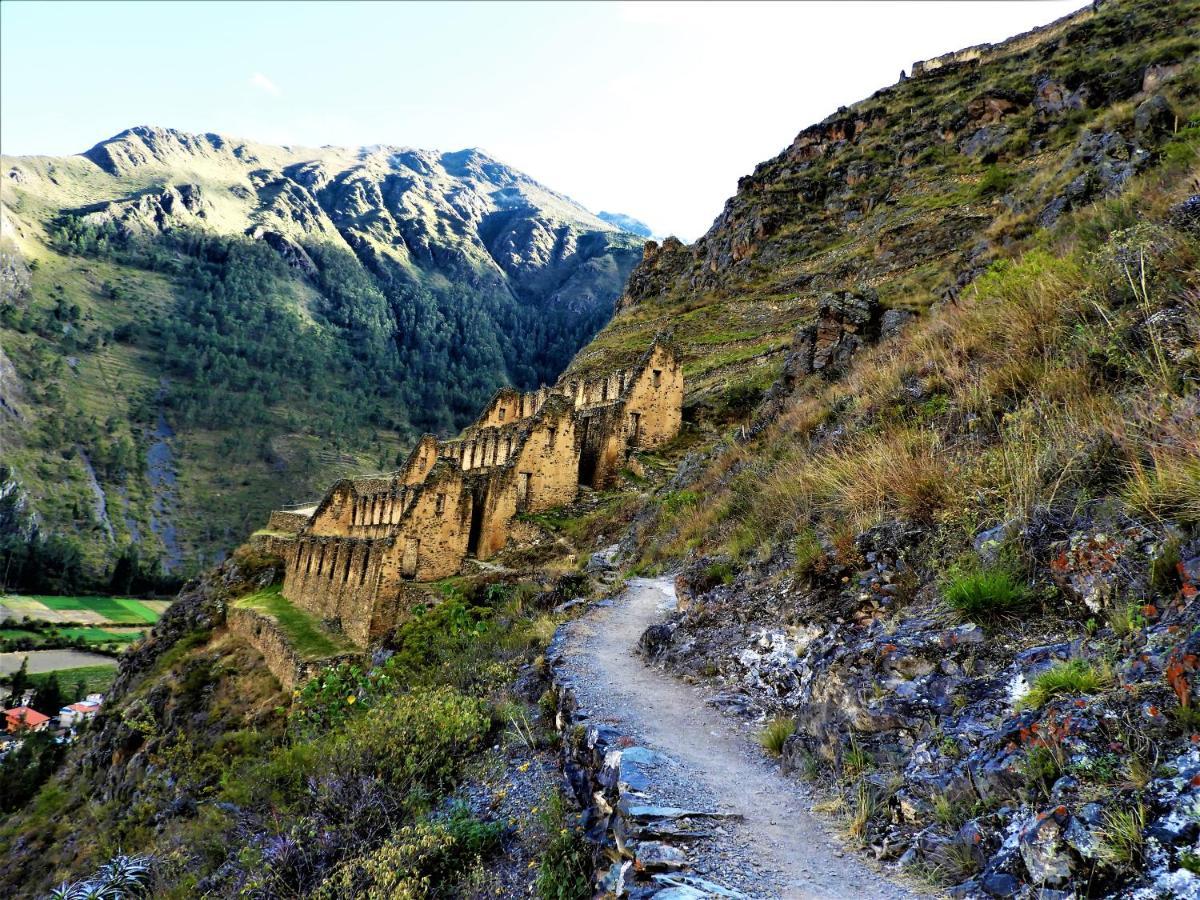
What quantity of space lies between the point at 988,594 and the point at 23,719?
49382 mm

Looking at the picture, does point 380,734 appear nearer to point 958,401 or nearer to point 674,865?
point 674,865

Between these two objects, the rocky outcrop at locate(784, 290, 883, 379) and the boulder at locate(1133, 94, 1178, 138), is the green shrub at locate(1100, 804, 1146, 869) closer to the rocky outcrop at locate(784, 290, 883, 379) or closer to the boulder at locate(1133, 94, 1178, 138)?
the rocky outcrop at locate(784, 290, 883, 379)

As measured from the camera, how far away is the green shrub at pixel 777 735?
15.9 feet

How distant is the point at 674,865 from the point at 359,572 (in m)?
17.5

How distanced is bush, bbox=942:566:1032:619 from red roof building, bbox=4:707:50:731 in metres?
48.1

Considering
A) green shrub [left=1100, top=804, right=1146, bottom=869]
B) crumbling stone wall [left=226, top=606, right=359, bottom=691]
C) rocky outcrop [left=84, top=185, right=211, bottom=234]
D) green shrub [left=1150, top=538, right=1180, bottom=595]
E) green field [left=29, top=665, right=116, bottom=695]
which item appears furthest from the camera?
rocky outcrop [left=84, top=185, right=211, bottom=234]

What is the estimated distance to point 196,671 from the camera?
74.4 ft

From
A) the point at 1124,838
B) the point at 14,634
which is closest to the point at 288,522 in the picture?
the point at 1124,838

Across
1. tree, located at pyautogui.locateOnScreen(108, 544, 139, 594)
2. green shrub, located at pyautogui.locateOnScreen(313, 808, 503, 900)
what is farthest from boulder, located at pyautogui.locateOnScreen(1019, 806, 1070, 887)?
tree, located at pyautogui.locateOnScreen(108, 544, 139, 594)

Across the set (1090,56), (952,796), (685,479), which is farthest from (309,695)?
(1090,56)

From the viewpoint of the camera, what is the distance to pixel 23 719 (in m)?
36.1

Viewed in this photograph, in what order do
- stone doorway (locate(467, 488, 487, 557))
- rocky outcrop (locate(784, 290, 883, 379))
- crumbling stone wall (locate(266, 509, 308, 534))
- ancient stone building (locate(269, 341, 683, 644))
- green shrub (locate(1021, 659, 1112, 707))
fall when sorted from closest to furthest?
1. green shrub (locate(1021, 659, 1112, 707))
2. rocky outcrop (locate(784, 290, 883, 379))
3. ancient stone building (locate(269, 341, 683, 644))
4. stone doorway (locate(467, 488, 487, 557))
5. crumbling stone wall (locate(266, 509, 308, 534))

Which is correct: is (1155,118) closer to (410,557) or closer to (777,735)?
(777,735)

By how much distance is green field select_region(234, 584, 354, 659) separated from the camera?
60.2 ft
